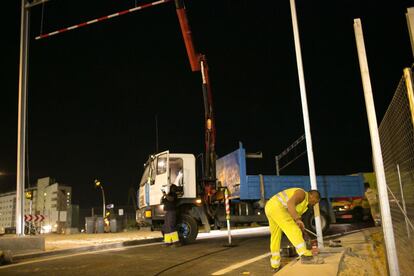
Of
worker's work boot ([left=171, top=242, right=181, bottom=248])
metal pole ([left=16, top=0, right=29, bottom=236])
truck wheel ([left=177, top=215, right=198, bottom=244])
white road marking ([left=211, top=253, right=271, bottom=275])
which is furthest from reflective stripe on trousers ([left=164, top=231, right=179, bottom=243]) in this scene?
metal pole ([left=16, top=0, right=29, bottom=236])

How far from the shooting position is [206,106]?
1397 cm

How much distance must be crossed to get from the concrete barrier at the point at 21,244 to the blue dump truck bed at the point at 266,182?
5933mm

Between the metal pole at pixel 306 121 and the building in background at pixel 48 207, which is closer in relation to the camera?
the metal pole at pixel 306 121

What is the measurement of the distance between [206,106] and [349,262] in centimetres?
835

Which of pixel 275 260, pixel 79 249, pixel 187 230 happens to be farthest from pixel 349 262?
pixel 79 249

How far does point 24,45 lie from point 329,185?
411 inches

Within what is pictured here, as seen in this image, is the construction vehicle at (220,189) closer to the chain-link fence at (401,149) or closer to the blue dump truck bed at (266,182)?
the blue dump truck bed at (266,182)

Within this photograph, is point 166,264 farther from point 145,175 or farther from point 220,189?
point 145,175

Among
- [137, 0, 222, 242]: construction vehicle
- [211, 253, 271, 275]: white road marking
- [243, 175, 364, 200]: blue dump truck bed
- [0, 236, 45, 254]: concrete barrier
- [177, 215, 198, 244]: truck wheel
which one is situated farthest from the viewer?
[243, 175, 364, 200]: blue dump truck bed

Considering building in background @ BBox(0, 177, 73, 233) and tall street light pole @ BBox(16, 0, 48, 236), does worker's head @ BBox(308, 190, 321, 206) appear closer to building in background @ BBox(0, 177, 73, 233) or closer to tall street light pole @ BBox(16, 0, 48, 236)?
tall street light pole @ BBox(16, 0, 48, 236)

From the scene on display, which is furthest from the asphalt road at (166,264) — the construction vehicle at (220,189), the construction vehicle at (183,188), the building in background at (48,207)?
the building in background at (48,207)

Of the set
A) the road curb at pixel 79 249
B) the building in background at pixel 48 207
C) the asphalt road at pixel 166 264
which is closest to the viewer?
the asphalt road at pixel 166 264

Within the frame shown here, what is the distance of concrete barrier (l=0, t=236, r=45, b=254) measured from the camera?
9.98 m

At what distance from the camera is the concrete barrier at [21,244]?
32.7 feet
